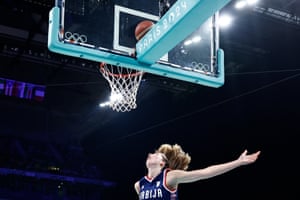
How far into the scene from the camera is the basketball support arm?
4.11m

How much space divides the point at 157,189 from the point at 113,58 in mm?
1541

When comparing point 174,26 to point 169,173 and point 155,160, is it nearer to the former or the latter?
point 155,160

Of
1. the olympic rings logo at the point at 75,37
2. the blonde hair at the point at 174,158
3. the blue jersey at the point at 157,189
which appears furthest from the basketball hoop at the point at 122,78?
the blue jersey at the point at 157,189

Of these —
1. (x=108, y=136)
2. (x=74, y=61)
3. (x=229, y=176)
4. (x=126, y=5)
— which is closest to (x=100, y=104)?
(x=108, y=136)

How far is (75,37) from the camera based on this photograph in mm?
4230

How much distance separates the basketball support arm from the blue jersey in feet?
4.44

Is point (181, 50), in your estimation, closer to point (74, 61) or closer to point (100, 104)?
point (74, 61)

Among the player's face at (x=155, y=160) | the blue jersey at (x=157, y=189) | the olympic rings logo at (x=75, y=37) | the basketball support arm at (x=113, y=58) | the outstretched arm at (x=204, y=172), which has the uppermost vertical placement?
the olympic rings logo at (x=75, y=37)

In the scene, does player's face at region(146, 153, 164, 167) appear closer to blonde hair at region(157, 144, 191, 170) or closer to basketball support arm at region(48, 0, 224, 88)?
blonde hair at region(157, 144, 191, 170)

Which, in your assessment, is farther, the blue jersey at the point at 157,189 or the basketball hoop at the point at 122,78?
the basketball hoop at the point at 122,78

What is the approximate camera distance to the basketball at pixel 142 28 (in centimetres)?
446

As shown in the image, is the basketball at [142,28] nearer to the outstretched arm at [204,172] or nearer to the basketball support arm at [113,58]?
the basketball support arm at [113,58]

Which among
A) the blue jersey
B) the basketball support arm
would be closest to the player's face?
the blue jersey

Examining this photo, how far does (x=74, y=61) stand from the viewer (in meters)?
10.9
